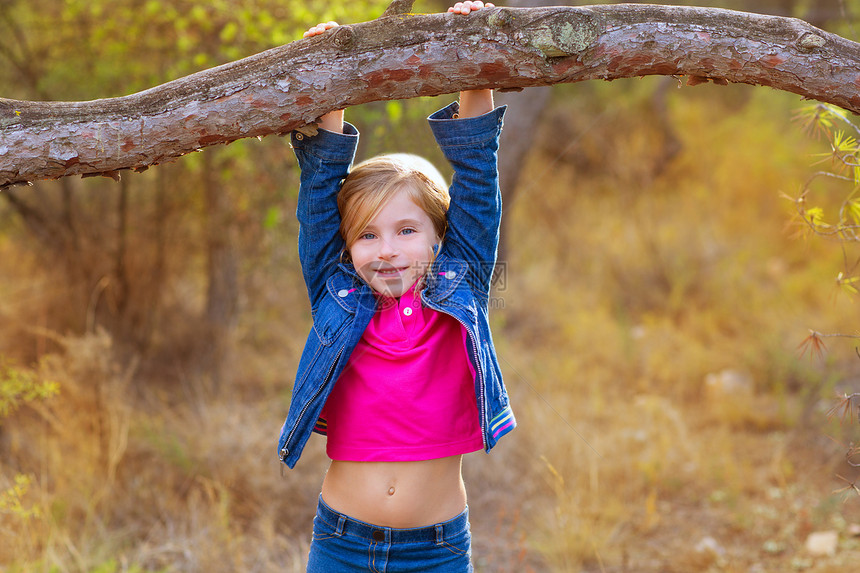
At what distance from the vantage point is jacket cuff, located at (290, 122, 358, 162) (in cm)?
184

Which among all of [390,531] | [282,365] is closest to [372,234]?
[390,531]

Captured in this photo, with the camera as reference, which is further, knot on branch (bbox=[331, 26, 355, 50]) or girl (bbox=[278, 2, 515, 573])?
girl (bbox=[278, 2, 515, 573])

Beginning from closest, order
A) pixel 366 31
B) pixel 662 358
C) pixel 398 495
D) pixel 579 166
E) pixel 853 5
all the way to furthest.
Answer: pixel 366 31 < pixel 398 495 < pixel 662 358 < pixel 853 5 < pixel 579 166

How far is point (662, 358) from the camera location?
16.1 feet

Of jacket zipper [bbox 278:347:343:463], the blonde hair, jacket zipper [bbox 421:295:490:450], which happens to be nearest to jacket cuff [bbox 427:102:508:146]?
the blonde hair

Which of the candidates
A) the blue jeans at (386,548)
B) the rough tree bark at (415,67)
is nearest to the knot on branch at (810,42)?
the rough tree bark at (415,67)

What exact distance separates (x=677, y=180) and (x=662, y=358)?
311 centimetres

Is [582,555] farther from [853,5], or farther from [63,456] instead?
[853,5]

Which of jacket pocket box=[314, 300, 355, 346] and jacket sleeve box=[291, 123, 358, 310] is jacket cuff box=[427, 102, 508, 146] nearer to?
jacket sleeve box=[291, 123, 358, 310]

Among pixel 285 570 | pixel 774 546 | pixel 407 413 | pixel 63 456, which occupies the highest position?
pixel 407 413

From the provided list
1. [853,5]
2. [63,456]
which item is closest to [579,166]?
[853,5]

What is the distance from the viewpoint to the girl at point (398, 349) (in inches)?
70.8

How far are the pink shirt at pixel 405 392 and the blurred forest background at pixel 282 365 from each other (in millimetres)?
694

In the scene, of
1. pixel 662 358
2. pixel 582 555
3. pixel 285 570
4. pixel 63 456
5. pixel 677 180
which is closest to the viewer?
pixel 285 570
